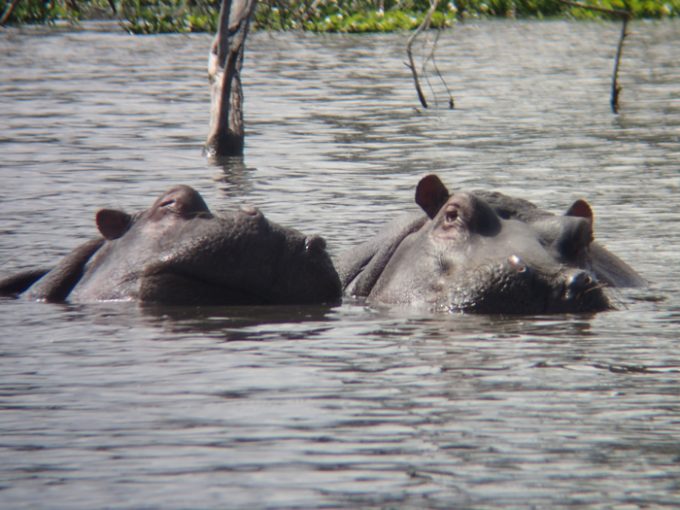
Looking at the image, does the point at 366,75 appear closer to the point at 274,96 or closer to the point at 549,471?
the point at 274,96

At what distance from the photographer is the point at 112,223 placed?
24.8ft

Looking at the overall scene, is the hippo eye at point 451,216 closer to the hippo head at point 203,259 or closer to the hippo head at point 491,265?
the hippo head at point 491,265

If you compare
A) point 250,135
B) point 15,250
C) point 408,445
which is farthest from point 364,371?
point 250,135

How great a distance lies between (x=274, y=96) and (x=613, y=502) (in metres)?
18.8

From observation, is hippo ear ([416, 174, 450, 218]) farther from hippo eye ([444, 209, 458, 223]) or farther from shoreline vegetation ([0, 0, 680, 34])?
shoreline vegetation ([0, 0, 680, 34])

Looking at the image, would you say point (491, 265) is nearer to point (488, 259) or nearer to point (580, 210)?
point (488, 259)

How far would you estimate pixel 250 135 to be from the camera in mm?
17938

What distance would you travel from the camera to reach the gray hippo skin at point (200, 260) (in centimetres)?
707

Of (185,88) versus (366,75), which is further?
(366,75)

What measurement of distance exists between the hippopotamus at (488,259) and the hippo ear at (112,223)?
1213 mm

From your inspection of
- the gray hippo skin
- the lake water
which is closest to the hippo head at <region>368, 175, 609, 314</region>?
the lake water

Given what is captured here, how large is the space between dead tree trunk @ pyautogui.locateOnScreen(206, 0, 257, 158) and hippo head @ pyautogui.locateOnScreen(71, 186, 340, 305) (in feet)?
23.2

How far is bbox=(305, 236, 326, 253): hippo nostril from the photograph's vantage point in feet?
23.5

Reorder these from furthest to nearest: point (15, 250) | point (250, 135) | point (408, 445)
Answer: point (250, 135), point (15, 250), point (408, 445)
